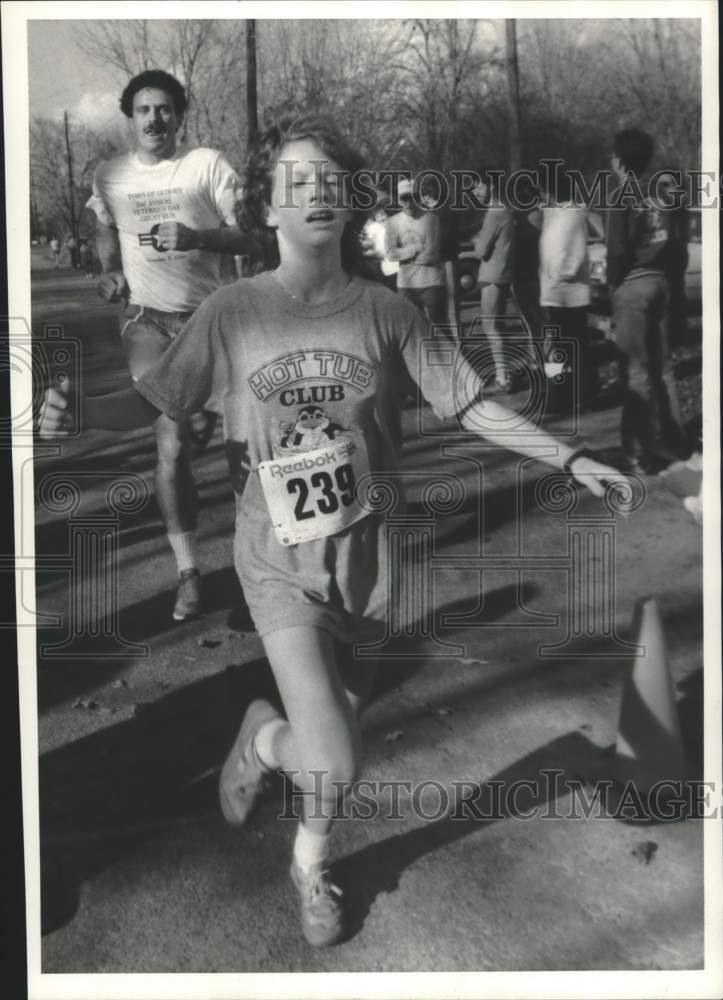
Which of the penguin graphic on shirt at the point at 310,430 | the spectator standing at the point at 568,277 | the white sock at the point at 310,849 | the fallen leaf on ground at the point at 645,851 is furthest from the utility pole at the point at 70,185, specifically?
the fallen leaf on ground at the point at 645,851

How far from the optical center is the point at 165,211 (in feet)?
11.3

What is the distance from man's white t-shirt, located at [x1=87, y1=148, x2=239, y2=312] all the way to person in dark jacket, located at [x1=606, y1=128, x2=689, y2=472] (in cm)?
122

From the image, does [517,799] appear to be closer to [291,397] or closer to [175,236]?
[291,397]

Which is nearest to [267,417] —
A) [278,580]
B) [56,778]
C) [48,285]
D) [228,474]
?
[228,474]

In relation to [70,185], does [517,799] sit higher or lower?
lower

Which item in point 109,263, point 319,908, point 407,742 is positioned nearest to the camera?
point 319,908

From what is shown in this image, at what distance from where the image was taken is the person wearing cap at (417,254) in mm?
3457

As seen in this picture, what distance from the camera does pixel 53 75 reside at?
3.40 meters

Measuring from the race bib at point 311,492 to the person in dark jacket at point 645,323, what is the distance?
0.96m

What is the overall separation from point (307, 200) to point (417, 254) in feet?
1.25

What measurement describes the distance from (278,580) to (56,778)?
3.31 ft

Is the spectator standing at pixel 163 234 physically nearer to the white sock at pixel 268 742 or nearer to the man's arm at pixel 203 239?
the man's arm at pixel 203 239

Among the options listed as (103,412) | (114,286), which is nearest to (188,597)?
(103,412)

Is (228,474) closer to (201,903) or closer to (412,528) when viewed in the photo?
(412,528)
